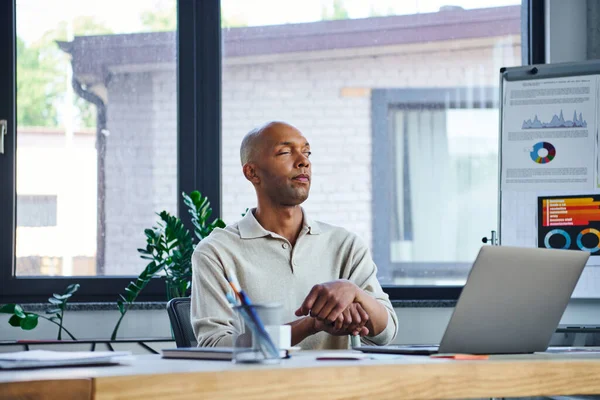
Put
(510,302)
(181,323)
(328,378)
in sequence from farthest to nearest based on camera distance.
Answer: (181,323) → (510,302) → (328,378)

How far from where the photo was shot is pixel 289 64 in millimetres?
3930

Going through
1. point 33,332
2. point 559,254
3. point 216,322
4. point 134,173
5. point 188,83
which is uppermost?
point 188,83

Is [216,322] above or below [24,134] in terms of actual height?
below

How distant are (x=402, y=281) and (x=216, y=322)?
193 cm

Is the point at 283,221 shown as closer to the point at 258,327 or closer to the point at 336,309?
the point at 336,309

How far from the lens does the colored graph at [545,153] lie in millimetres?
3418

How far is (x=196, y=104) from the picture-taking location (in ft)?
12.7

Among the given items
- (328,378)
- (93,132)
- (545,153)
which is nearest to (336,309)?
(328,378)

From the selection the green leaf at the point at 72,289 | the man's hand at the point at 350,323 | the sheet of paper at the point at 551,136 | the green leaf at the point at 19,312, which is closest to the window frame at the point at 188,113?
the green leaf at the point at 72,289

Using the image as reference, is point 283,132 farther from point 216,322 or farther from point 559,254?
point 559,254

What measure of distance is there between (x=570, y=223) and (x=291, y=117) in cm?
133

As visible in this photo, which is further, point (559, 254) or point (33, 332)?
point (33, 332)

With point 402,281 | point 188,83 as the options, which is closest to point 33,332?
point 188,83

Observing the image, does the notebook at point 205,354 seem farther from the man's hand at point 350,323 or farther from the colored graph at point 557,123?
the colored graph at point 557,123
